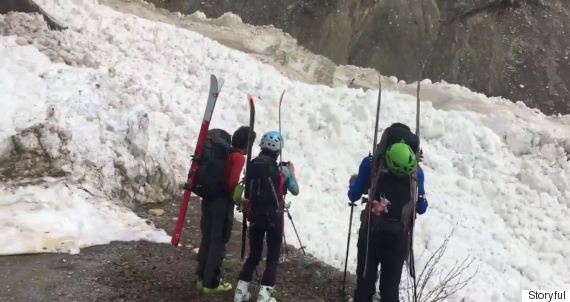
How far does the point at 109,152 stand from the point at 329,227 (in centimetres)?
390

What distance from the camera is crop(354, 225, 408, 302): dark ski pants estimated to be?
5.57 metres

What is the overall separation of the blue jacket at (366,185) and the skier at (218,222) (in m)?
1.19

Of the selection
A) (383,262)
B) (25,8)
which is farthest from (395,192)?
(25,8)

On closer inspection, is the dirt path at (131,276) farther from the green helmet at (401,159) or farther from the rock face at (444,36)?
the rock face at (444,36)

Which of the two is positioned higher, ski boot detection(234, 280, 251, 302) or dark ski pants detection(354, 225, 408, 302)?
dark ski pants detection(354, 225, 408, 302)

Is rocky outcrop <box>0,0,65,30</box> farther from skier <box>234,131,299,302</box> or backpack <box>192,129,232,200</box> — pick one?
skier <box>234,131,299,302</box>

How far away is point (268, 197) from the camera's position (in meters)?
5.79

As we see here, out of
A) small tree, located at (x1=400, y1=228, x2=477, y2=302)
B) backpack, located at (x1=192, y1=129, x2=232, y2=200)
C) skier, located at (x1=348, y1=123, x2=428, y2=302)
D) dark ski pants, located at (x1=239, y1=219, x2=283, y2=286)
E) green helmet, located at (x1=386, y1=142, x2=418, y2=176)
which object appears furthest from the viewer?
small tree, located at (x1=400, y1=228, x2=477, y2=302)

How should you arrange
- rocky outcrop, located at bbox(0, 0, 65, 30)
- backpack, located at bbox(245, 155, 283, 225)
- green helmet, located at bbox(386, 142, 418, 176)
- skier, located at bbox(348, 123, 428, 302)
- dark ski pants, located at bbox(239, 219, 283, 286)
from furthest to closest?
rocky outcrop, located at bbox(0, 0, 65, 30) → dark ski pants, located at bbox(239, 219, 283, 286) → backpack, located at bbox(245, 155, 283, 225) → skier, located at bbox(348, 123, 428, 302) → green helmet, located at bbox(386, 142, 418, 176)

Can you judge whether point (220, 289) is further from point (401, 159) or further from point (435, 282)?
point (435, 282)

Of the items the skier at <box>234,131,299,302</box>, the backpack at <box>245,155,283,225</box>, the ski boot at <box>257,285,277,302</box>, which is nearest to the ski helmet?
the skier at <box>234,131,299,302</box>

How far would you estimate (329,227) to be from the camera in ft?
33.1

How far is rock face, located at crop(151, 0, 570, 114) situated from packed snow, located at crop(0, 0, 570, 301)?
5313 mm

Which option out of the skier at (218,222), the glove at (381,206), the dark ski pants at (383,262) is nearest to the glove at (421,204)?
the dark ski pants at (383,262)
